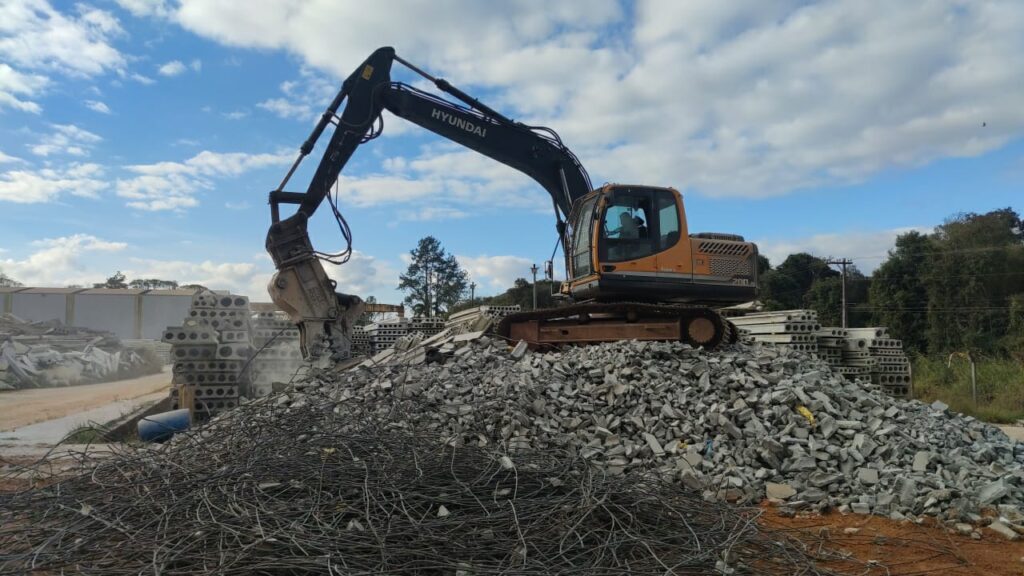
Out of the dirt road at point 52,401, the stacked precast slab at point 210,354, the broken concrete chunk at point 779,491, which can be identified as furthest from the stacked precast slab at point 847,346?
the dirt road at point 52,401

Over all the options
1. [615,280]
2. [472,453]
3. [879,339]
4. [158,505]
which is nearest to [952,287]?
[879,339]

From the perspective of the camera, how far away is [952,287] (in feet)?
101

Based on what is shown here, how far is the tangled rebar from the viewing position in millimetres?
3342

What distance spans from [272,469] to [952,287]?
35.4 metres

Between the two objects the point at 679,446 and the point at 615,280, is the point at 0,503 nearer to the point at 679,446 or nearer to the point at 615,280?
the point at 679,446

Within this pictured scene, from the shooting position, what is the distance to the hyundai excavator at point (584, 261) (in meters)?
8.95

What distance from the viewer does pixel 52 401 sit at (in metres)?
15.1

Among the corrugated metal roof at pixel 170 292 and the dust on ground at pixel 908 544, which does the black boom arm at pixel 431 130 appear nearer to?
the dust on ground at pixel 908 544

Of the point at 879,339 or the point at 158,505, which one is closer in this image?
the point at 158,505

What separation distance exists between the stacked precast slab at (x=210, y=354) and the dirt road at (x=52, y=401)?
4126 mm

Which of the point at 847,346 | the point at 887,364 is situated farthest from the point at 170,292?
the point at 887,364

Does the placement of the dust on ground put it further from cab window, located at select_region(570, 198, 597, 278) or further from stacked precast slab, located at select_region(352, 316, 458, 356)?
stacked precast slab, located at select_region(352, 316, 458, 356)

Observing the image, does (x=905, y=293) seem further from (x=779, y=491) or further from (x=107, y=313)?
(x=107, y=313)

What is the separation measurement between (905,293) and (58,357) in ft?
123
